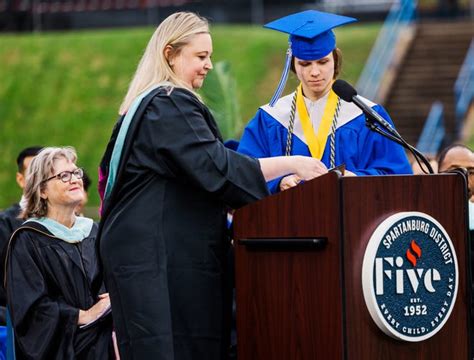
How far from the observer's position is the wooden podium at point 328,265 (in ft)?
14.9

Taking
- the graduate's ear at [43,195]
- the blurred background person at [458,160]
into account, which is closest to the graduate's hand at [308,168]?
the graduate's ear at [43,195]

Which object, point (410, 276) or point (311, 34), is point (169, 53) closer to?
point (311, 34)

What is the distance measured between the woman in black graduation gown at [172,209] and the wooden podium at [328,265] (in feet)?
Result: 0.55

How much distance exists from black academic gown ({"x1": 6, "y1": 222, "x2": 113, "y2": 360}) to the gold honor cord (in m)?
1.26

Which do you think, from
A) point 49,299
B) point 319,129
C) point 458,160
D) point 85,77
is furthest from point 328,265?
point 85,77

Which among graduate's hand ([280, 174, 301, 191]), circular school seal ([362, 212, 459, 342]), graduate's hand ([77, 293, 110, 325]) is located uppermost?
graduate's hand ([280, 174, 301, 191])

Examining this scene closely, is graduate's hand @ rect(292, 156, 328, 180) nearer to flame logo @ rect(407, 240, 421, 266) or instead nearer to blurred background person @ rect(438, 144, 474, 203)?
flame logo @ rect(407, 240, 421, 266)

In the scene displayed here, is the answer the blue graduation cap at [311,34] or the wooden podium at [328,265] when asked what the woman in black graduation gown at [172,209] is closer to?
the wooden podium at [328,265]

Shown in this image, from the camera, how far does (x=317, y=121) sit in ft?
19.2

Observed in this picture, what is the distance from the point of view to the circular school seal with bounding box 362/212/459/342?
4531mm

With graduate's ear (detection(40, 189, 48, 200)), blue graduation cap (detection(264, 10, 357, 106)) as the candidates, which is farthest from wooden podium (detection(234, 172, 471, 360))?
graduate's ear (detection(40, 189, 48, 200))

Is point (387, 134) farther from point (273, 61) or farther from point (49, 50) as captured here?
point (49, 50)

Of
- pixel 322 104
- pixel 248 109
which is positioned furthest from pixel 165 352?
pixel 248 109

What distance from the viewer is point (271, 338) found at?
4.86m
